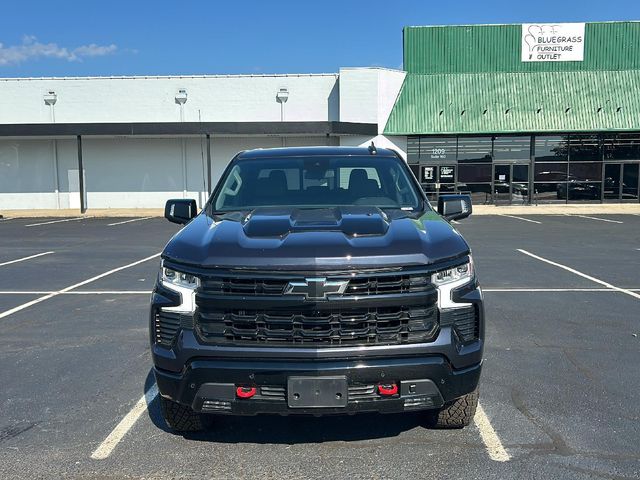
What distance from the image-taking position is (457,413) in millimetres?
3689

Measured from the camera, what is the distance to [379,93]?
28094 millimetres

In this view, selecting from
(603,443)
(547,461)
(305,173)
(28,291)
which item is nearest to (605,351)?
(603,443)

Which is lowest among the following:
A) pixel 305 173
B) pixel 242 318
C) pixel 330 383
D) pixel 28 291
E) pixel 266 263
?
pixel 28 291

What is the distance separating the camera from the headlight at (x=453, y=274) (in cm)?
321

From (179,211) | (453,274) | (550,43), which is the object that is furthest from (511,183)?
(453,274)

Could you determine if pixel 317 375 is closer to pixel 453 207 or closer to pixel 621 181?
pixel 453 207

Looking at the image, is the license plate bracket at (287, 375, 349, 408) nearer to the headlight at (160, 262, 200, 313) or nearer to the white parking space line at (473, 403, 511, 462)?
the headlight at (160, 262, 200, 313)

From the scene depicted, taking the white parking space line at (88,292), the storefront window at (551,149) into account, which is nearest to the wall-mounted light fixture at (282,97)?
the storefront window at (551,149)

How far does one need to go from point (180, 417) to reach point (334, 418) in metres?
1.04

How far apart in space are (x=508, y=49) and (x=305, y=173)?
88.5ft

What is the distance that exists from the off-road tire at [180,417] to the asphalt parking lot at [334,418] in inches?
3.8

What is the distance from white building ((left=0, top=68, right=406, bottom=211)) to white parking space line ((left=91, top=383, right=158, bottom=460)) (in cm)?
2300

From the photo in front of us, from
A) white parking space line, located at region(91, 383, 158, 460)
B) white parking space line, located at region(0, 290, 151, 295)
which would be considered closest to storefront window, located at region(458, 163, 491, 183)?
white parking space line, located at region(0, 290, 151, 295)

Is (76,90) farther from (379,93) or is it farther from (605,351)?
(605,351)
